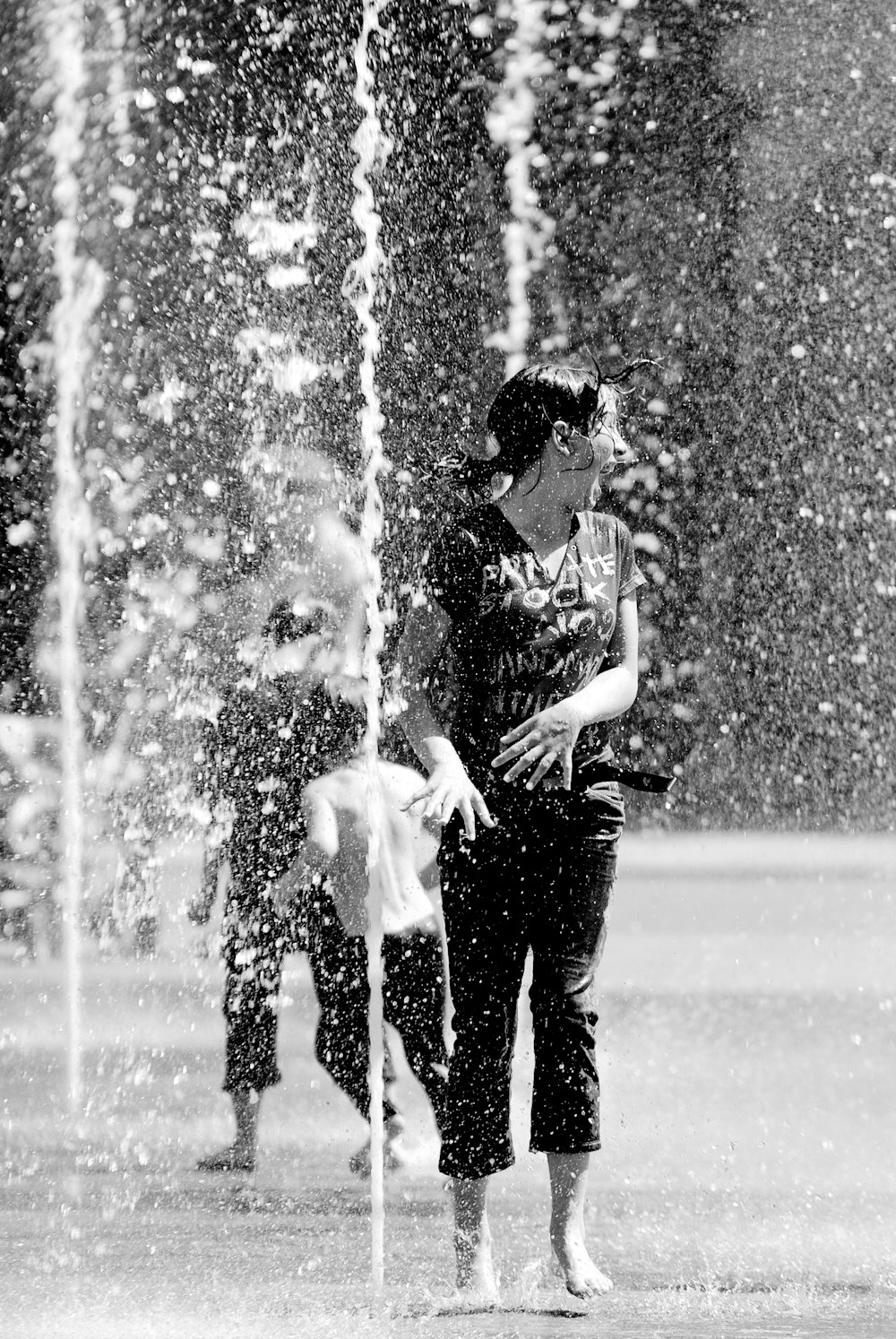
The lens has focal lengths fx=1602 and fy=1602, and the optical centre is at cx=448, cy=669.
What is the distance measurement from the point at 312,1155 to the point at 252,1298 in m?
1.20

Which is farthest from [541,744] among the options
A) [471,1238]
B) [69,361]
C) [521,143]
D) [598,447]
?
Answer: [521,143]

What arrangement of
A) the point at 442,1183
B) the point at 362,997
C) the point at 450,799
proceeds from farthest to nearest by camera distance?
1. the point at 362,997
2. the point at 442,1183
3. the point at 450,799

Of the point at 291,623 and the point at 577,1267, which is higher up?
the point at 291,623

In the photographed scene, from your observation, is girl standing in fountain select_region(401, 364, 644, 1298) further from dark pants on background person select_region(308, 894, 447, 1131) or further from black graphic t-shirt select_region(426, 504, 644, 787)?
dark pants on background person select_region(308, 894, 447, 1131)

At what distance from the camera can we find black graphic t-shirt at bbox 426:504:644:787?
2.52m

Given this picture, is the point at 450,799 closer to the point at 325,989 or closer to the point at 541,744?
the point at 541,744

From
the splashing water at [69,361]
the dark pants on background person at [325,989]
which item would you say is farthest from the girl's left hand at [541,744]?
the splashing water at [69,361]

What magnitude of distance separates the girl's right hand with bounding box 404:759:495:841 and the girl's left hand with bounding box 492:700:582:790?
58 millimetres

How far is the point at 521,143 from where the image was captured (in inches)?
461

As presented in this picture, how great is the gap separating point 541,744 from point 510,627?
23cm

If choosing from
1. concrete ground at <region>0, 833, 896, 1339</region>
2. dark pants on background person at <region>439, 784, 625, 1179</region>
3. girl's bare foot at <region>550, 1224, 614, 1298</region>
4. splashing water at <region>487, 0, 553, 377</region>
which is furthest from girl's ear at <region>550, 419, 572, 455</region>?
splashing water at <region>487, 0, 553, 377</region>

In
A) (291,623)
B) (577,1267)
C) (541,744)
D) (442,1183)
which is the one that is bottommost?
(442,1183)

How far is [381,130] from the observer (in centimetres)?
1068

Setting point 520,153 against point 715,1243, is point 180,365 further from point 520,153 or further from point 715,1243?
point 715,1243
